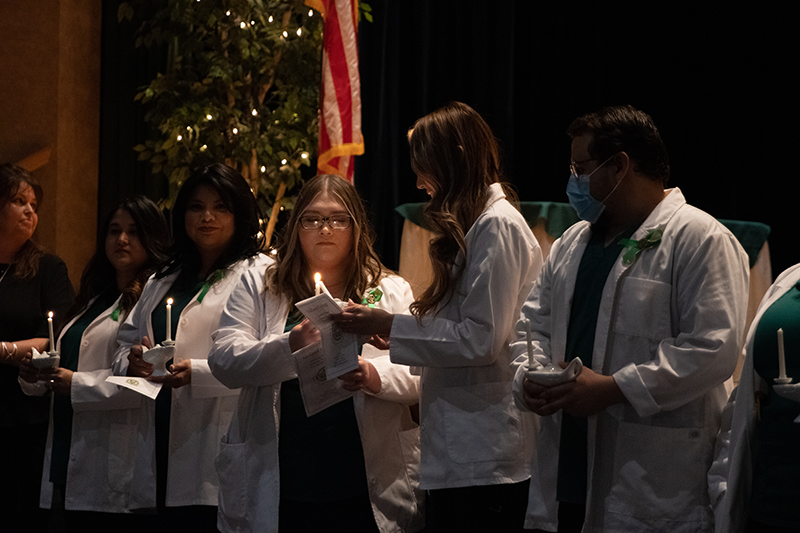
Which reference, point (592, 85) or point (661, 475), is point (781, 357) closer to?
point (661, 475)

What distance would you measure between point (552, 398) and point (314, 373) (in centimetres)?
75

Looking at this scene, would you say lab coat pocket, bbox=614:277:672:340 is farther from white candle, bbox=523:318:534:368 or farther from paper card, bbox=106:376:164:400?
paper card, bbox=106:376:164:400

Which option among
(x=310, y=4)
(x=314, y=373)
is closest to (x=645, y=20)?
(x=310, y=4)

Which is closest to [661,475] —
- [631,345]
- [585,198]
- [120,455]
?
[631,345]

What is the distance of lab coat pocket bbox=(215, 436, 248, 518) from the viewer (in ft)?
8.07

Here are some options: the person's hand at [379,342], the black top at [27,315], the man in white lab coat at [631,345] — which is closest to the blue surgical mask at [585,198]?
the man in white lab coat at [631,345]

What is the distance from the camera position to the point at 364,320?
2.29 meters

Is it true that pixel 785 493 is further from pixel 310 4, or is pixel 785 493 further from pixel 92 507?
pixel 310 4

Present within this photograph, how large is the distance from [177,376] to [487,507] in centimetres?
116

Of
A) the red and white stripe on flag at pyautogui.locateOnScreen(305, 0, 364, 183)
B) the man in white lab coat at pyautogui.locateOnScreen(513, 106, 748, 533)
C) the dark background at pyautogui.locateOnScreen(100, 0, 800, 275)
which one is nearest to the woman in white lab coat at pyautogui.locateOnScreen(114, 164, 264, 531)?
the man in white lab coat at pyautogui.locateOnScreen(513, 106, 748, 533)

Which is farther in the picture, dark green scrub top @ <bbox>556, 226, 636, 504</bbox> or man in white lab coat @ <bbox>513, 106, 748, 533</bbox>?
dark green scrub top @ <bbox>556, 226, 636, 504</bbox>

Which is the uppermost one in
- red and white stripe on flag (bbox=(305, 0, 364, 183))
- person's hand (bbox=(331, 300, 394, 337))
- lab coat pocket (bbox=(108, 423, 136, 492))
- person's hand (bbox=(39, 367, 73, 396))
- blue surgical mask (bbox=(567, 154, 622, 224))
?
red and white stripe on flag (bbox=(305, 0, 364, 183))

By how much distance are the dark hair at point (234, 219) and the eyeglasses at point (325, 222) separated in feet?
1.45

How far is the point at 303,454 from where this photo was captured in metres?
2.45
